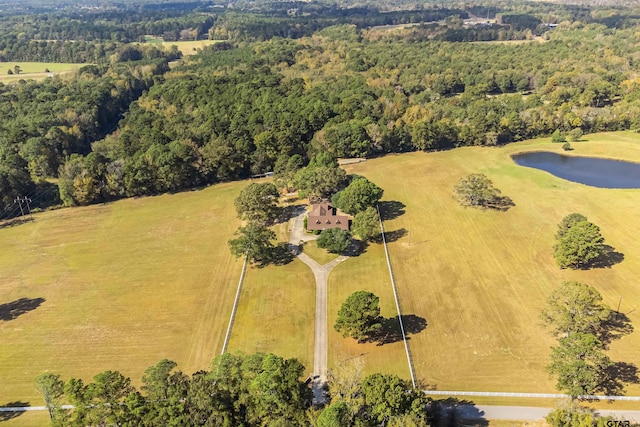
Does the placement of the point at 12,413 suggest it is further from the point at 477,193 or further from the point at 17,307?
the point at 477,193

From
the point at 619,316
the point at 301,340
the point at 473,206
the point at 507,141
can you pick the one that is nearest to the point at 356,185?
the point at 473,206

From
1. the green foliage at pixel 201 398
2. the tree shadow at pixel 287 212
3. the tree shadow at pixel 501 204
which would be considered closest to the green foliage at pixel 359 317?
the green foliage at pixel 201 398

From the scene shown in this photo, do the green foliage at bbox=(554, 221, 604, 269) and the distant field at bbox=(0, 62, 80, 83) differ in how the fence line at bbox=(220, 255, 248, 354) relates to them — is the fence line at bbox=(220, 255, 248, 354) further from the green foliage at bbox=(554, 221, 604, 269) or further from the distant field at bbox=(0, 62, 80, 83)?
the distant field at bbox=(0, 62, 80, 83)

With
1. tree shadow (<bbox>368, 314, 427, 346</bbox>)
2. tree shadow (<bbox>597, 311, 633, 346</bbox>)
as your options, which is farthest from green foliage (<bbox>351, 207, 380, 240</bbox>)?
tree shadow (<bbox>597, 311, 633, 346</bbox>)

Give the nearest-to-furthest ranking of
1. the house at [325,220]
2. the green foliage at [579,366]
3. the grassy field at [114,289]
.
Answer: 1. the green foliage at [579,366]
2. the grassy field at [114,289]
3. the house at [325,220]

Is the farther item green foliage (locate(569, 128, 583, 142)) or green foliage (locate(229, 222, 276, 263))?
green foliage (locate(569, 128, 583, 142))

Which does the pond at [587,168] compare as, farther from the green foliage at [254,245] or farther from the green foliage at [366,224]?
the green foliage at [254,245]
